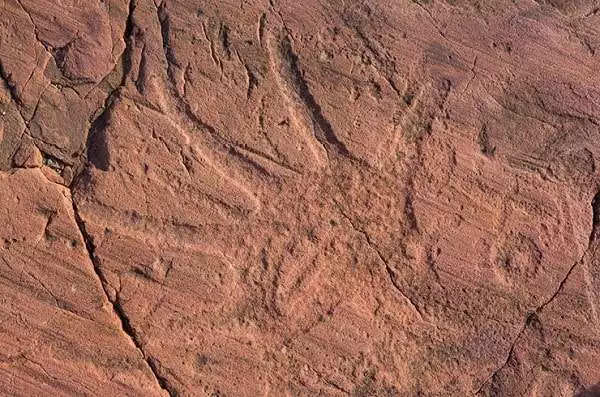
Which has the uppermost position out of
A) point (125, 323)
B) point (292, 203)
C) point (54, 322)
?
point (292, 203)

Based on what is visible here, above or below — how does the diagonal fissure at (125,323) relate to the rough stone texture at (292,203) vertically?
below

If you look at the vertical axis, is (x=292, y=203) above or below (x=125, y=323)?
above

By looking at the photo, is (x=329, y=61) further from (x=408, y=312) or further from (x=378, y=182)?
(x=408, y=312)

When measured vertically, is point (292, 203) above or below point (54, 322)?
above

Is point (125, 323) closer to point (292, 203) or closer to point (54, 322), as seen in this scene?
point (54, 322)

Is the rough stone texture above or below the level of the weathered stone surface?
above

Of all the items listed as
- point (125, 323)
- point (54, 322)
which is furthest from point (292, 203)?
point (54, 322)

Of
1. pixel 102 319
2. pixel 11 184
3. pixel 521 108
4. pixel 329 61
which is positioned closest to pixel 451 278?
pixel 521 108

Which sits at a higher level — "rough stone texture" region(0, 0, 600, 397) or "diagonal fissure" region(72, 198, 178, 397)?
"rough stone texture" region(0, 0, 600, 397)

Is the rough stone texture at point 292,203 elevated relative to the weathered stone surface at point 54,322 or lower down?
elevated
